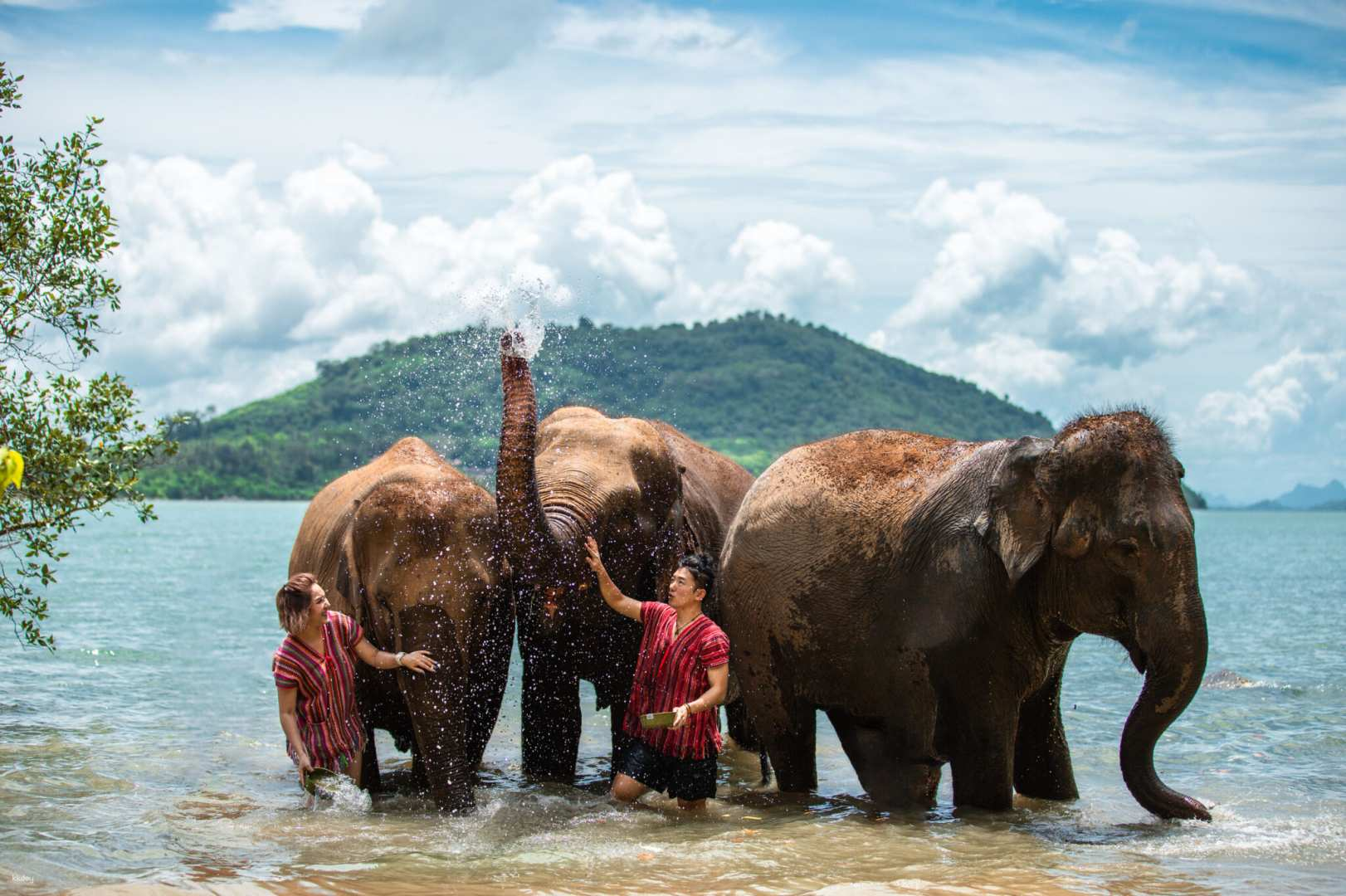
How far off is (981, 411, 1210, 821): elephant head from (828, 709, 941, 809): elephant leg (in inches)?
47.1

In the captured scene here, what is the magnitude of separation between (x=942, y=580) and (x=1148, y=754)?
1.45 m

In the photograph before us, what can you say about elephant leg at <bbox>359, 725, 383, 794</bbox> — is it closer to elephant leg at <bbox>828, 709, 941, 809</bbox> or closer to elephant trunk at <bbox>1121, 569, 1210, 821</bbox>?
elephant leg at <bbox>828, 709, 941, 809</bbox>

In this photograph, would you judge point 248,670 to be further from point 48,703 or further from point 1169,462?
point 1169,462

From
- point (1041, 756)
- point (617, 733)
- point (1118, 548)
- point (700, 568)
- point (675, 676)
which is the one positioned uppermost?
point (1118, 548)

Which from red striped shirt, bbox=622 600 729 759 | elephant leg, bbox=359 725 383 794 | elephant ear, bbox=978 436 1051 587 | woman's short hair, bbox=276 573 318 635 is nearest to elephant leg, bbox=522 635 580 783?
elephant leg, bbox=359 725 383 794

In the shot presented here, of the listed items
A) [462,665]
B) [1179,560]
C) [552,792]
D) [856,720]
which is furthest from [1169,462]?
[552,792]

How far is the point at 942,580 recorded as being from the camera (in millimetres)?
8859

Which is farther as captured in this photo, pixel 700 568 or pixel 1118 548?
pixel 700 568

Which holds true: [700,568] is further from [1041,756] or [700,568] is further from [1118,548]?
[1041,756]

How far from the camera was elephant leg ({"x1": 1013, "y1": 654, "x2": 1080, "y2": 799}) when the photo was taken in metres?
9.88

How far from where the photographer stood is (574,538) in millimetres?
9555

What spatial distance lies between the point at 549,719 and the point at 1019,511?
396 cm

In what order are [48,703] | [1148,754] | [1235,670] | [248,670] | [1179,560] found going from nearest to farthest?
[1179,560] < [1148,754] < [48,703] < [248,670] < [1235,670]

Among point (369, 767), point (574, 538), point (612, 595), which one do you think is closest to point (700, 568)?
point (612, 595)
